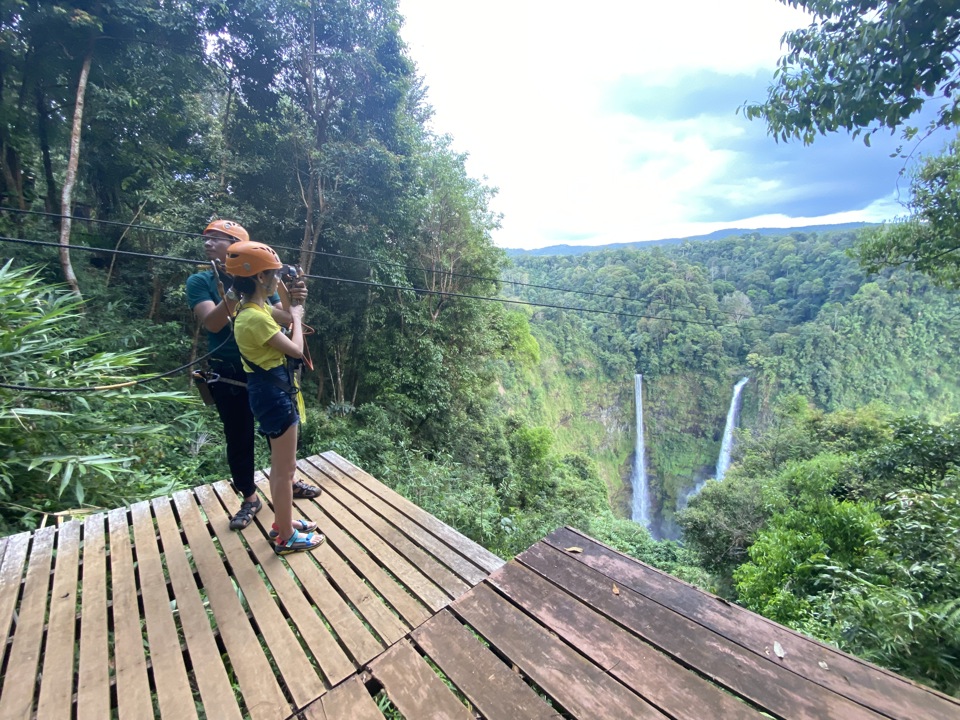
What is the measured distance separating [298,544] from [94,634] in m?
0.67

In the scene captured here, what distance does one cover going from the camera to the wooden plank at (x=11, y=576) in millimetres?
1441

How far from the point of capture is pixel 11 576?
66.0 inches

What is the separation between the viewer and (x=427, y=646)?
129cm

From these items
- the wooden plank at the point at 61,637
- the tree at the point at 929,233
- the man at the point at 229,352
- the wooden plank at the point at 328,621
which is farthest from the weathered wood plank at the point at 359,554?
the tree at the point at 929,233

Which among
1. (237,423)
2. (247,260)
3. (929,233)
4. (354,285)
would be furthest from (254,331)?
(929,233)

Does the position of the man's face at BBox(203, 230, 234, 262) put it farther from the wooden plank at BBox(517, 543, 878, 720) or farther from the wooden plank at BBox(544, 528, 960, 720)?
the wooden plank at BBox(544, 528, 960, 720)

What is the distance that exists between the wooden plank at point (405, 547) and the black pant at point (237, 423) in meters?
0.46

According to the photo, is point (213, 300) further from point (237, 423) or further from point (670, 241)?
point (670, 241)

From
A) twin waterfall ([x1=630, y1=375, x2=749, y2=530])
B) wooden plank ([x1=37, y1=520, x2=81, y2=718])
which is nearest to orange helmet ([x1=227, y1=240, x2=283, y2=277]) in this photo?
wooden plank ([x1=37, y1=520, x2=81, y2=718])

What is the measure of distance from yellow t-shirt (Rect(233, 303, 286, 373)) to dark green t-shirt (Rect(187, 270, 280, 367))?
28cm

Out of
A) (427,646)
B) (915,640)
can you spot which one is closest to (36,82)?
(427,646)

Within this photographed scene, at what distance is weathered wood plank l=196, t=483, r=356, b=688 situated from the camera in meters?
1.23

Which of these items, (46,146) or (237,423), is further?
(46,146)

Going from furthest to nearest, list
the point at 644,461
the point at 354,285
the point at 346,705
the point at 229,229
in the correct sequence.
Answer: the point at 644,461 < the point at 354,285 < the point at 229,229 < the point at 346,705
